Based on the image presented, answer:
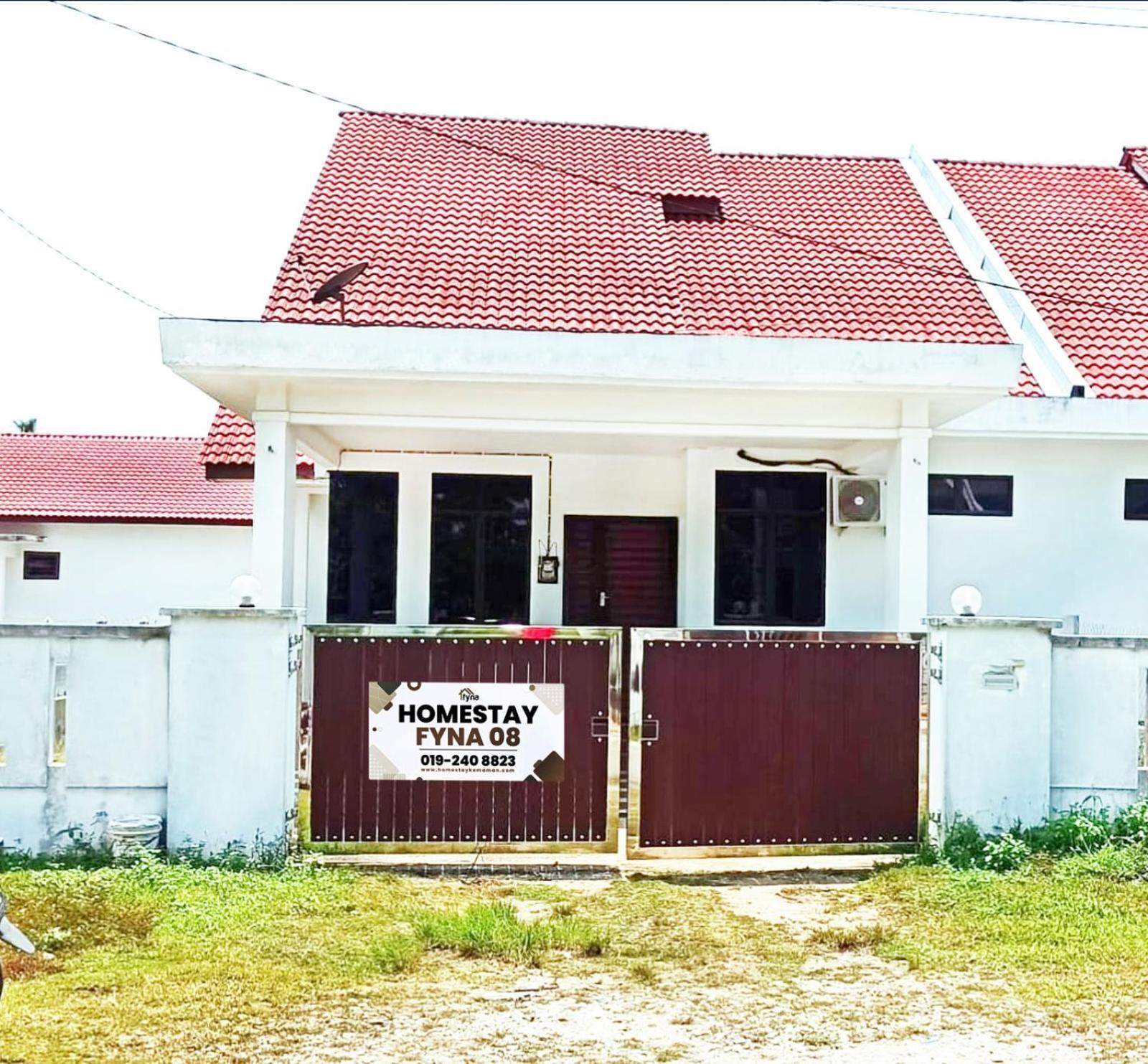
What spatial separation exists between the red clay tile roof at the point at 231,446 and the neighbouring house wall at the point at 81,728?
4.56 metres

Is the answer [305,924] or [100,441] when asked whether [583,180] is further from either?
[100,441]

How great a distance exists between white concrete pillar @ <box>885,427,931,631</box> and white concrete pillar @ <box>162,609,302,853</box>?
175 inches

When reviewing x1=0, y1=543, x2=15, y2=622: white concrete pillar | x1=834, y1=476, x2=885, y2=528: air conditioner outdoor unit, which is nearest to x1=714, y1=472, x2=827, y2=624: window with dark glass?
x1=834, y1=476, x2=885, y2=528: air conditioner outdoor unit

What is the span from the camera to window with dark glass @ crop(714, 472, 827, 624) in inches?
475

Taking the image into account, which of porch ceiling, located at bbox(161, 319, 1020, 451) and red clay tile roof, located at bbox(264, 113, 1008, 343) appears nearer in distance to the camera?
porch ceiling, located at bbox(161, 319, 1020, 451)

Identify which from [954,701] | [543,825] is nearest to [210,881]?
[543,825]

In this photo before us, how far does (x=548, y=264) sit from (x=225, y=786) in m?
5.67

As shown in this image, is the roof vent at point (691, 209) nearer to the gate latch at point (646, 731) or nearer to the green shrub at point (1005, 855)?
the gate latch at point (646, 731)

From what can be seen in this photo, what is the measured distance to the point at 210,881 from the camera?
272 inches

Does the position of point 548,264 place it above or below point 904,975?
above

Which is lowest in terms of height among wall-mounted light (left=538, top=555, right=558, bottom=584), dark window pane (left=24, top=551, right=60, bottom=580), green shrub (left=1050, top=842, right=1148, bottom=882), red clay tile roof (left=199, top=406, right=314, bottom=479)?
green shrub (left=1050, top=842, right=1148, bottom=882)

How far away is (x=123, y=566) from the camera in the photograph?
23.6 m

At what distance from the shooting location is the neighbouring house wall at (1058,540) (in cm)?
1188

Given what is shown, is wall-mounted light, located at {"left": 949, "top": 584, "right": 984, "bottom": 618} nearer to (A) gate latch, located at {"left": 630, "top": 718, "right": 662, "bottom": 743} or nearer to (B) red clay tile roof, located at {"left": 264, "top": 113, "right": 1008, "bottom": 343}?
(A) gate latch, located at {"left": 630, "top": 718, "right": 662, "bottom": 743}
